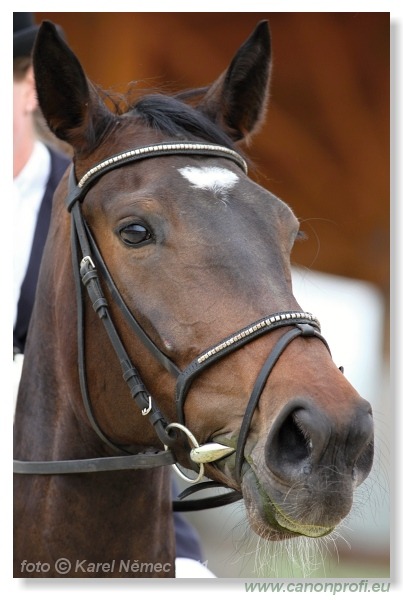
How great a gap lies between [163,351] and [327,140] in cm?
175

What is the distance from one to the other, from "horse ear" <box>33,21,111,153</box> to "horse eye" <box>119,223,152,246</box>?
350 mm

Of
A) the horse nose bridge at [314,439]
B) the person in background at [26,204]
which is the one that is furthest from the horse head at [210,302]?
the person in background at [26,204]

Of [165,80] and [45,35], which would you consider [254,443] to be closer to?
[45,35]

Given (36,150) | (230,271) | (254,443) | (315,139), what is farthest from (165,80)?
(254,443)

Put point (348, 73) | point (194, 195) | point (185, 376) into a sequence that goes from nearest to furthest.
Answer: point (185, 376)
point (194, 195)
point (348, 73)

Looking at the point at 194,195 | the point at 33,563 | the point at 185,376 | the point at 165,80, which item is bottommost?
the point at 33,563

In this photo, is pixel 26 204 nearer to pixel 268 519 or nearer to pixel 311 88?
pixel 311 88

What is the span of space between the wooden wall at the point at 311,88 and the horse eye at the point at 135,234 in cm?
86

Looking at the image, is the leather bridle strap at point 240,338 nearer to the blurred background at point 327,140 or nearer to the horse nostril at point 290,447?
the horse nostril at point 290,447

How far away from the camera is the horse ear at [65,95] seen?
192 centimetres

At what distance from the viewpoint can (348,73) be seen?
2982 millimetres

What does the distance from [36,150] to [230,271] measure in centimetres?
140

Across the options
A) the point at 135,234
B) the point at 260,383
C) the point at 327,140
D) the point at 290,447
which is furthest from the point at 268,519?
the point at 327,140

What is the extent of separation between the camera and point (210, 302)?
1.63 m
